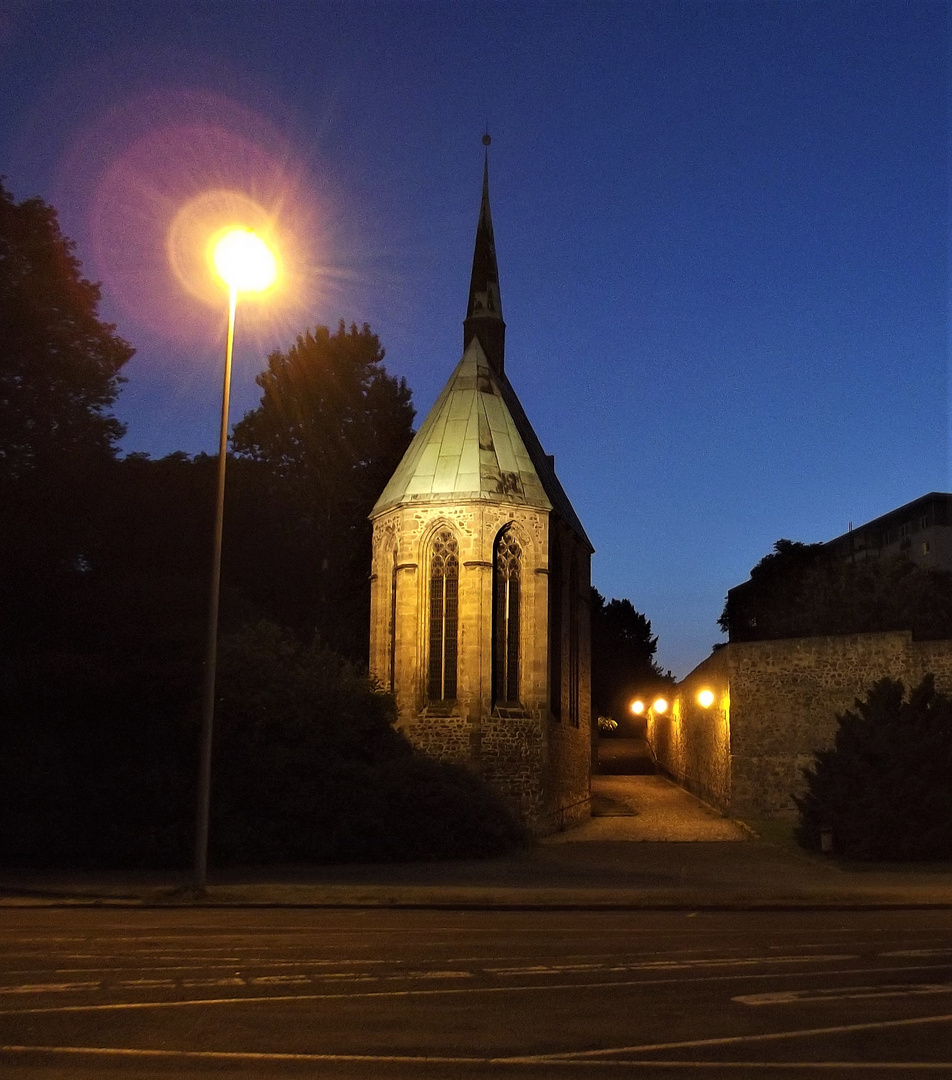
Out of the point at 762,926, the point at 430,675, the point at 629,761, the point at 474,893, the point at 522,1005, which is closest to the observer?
the point at 522,1005

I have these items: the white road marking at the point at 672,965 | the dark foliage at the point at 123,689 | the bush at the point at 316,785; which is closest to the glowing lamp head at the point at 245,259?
the dark foliage at the point at 123,689

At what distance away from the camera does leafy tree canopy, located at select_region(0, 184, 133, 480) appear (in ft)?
80.4

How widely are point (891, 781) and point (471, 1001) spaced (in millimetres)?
15040

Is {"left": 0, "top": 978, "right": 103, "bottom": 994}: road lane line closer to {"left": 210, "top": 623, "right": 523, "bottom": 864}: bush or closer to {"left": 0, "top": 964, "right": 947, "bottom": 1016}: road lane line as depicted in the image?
{"left": 0, "top": 964, "right": 947, "bottom": 1016}: road lane line

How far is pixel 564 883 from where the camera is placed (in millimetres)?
17469

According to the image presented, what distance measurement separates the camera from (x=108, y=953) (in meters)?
9.55

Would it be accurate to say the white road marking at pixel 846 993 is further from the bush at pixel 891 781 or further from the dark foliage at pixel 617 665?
the dark foliage at pixel 617 665

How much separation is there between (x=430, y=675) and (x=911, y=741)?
13.3m

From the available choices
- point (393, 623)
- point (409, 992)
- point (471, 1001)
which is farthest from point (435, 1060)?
point (393, 623)

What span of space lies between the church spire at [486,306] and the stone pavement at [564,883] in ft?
59.8

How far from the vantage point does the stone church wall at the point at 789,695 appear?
27766 mm

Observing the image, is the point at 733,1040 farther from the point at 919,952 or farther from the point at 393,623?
the point at 393,623

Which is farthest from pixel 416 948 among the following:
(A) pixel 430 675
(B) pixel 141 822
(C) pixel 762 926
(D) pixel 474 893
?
(A) pixel 430 675

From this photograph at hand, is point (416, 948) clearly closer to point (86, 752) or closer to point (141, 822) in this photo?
point (141, 822)
